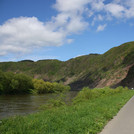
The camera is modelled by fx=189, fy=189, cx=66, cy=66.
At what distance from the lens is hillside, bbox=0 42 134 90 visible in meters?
91.2

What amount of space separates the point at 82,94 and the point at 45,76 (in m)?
141

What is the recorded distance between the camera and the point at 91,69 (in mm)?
126688

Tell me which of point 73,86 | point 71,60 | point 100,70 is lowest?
point 73,86

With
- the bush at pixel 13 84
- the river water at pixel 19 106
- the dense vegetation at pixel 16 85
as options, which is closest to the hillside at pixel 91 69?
the dense vegetation at pixel 16 85

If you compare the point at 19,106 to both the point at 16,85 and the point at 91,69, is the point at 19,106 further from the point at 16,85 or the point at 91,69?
the point at 91,69

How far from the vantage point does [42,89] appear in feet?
226

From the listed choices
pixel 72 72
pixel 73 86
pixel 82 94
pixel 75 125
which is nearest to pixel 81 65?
pixel 72 72

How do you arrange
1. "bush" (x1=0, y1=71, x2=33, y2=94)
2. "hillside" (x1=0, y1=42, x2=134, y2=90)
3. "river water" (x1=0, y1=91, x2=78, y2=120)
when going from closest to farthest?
"river water" (x1=0, y1=91, x2=78, y2=120), "bush" (x1=0, y1=71, x2=33, y2=94), "hillside" (x1=0, y1=42, x2=134, y2=90)

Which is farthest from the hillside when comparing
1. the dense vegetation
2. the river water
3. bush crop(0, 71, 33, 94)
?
the river water

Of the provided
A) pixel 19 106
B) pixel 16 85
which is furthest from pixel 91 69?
pixel 19 106

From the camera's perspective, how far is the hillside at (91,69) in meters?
91.2

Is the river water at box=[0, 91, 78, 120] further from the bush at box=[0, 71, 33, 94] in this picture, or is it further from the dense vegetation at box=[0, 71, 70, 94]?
the bush at box=[0, 71, 33, 94]

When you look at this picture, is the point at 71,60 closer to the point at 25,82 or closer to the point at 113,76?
the point at 113,76

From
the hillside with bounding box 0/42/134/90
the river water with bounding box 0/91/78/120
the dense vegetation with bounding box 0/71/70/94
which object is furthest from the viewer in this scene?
the hillside with bounding box 0/42/134/90
